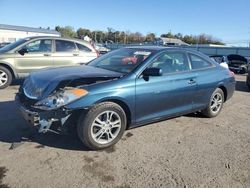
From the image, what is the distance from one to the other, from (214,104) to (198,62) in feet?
3.48

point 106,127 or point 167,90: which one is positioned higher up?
point 167,90

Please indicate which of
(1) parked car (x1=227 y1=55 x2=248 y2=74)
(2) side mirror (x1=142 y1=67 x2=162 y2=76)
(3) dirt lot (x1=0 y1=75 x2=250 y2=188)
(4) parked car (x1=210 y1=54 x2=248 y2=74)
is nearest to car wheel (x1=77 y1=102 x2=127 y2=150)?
(3) dirt lot (x1=0 y1=75 x2=250 y2=188)

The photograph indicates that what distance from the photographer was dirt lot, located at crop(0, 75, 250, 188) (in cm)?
348

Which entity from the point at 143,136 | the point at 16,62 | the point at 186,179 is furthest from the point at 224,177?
the point at 16,62

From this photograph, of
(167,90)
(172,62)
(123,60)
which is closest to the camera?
(167,90)

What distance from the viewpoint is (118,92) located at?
433 centimetres

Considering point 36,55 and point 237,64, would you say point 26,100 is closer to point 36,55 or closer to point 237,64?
point 36,55

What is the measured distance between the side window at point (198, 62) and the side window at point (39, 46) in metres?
5.30

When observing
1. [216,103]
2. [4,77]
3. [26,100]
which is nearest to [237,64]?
[216,103]

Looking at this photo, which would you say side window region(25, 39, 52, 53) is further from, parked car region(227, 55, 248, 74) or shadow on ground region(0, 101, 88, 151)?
parked car region(227, 55, 248, 74)

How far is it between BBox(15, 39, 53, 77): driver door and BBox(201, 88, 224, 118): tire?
17.8 ft

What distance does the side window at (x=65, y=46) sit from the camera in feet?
31.3

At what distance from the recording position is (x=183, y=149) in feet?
14.8

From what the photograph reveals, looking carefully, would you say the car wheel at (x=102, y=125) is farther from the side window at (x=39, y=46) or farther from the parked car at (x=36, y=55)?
the side window at (x=39, y=46)
